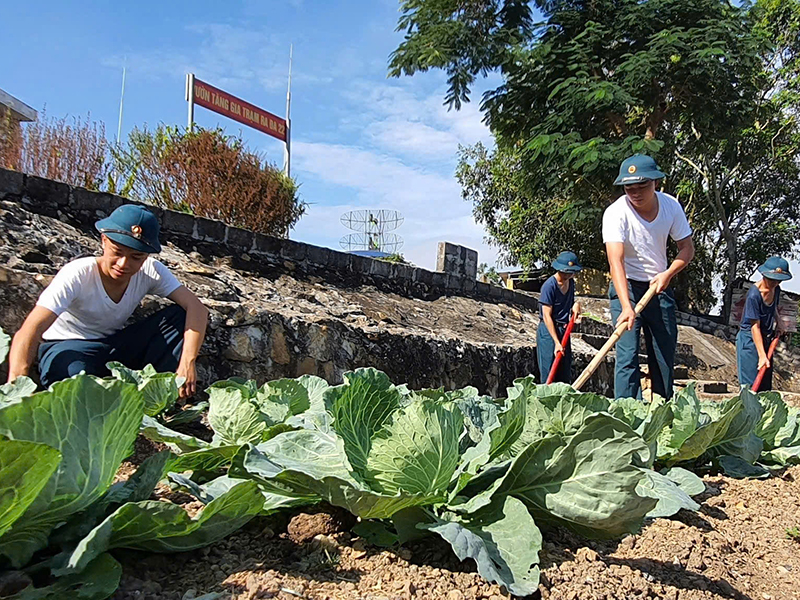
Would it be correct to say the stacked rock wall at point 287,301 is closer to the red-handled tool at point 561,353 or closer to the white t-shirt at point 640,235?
the red-handled tool at point 561,353

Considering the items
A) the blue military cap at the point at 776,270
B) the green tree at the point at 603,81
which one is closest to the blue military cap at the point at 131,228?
the blue military cap at the point at 776,270

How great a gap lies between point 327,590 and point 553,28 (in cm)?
1269

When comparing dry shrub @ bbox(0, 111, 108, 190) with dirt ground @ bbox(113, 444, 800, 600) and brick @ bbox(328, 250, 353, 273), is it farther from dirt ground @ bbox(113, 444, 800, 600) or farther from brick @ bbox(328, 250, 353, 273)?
dirt ground @ bbox(113, 444, 800, 600)

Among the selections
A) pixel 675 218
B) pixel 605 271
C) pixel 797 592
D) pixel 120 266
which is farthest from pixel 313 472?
pixel 605 271

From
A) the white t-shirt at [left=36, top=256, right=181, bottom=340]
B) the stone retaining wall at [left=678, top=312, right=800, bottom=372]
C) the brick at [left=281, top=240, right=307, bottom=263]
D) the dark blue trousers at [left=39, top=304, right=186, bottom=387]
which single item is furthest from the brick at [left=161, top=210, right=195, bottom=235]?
the stone retaining wall at [left=678, top=312, right=800, bottom=372]

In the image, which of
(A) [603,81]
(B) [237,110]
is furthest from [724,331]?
(B) [237,110]

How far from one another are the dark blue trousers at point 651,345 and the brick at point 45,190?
361 cm

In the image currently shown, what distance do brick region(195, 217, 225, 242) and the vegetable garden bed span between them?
11.5 feet

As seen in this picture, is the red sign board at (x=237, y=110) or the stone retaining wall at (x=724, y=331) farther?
the stone retaining wall at (x=724, y=331)

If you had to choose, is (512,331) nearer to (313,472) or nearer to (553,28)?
(313,472)

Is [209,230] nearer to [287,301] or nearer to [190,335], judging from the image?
[287,301]

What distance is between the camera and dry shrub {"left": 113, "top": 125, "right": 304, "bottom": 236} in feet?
22.0

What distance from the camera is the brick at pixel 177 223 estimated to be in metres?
4.62

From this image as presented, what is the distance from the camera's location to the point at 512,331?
23.2 feet
